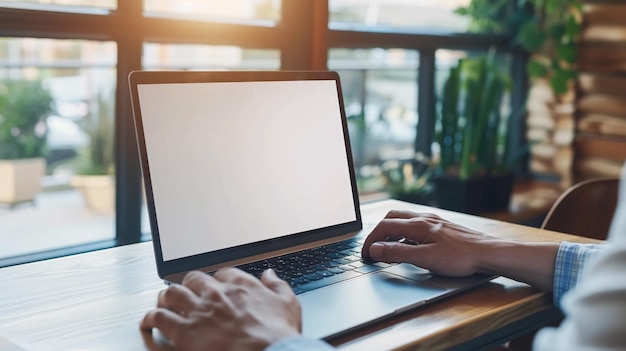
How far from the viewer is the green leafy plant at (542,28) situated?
3.18m

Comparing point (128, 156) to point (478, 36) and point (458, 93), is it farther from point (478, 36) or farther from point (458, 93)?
point (478, 36)

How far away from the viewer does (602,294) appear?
0.69 metres

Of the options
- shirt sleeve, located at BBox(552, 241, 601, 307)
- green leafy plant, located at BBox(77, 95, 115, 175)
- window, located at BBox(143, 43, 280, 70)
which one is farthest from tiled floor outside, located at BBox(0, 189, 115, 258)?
shirt sleeve, located at BBox(552, 241, 601, 307)

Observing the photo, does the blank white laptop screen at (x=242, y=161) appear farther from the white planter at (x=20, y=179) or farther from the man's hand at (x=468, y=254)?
the white planter at (x=20, y=179)

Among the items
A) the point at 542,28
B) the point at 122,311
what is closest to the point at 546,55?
the point at 542,28

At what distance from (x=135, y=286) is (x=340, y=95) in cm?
58

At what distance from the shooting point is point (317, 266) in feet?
4.18

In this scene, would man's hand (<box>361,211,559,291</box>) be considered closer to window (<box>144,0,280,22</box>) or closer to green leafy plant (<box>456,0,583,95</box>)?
window (<box>144,0,280,22</box>)

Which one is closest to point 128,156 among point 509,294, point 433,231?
point 433,231

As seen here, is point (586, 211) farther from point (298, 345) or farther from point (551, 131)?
point (551, 131)

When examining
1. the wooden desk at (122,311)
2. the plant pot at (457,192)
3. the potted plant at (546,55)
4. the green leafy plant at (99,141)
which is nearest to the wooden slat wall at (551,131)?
the potted plant at (546,55)

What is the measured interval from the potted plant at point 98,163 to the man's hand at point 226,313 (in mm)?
1508

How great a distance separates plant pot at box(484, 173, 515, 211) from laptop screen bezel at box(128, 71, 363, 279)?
1.59 meters

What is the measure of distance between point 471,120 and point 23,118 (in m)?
1.64
